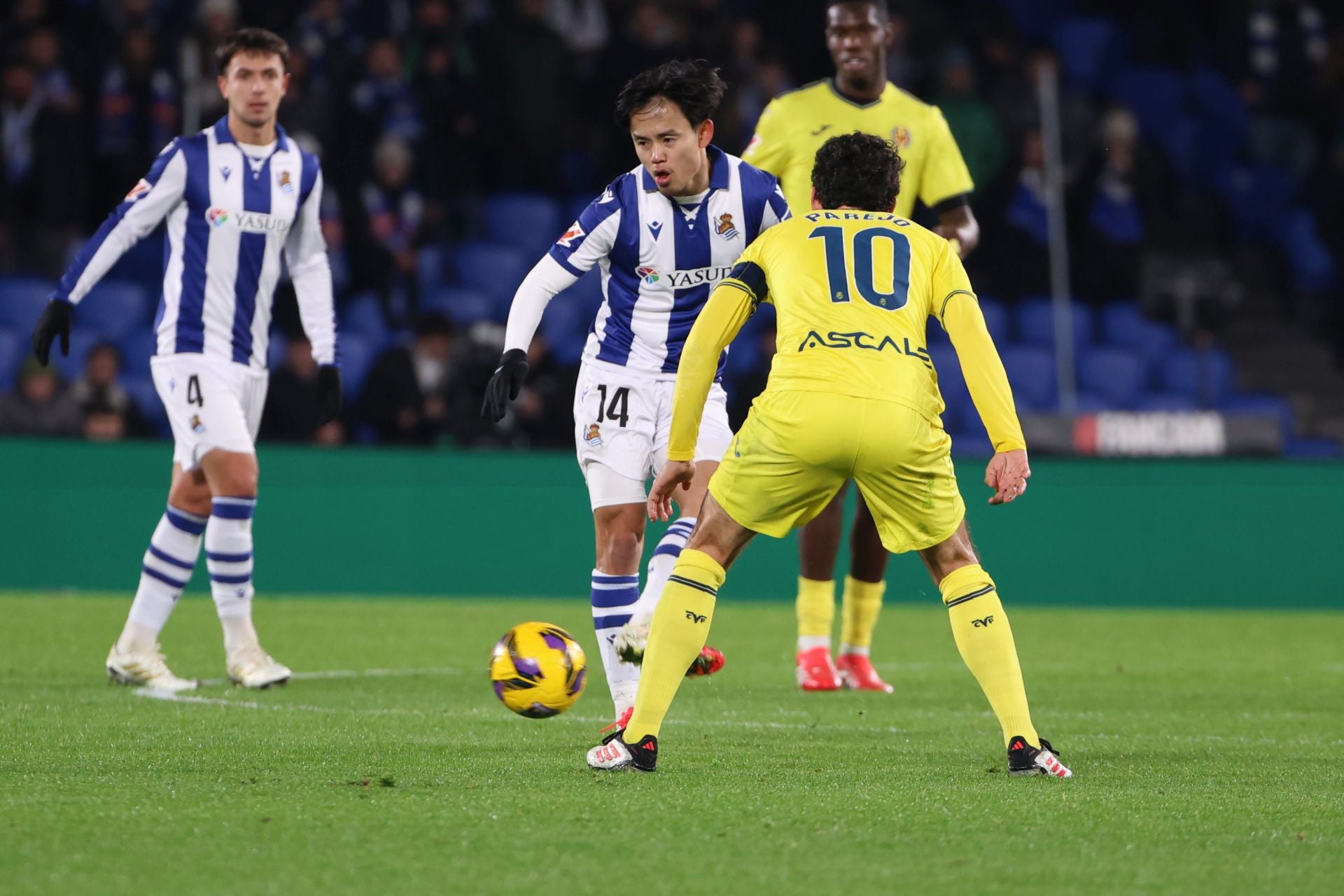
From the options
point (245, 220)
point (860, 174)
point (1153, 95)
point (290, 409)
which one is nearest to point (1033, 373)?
point (1153, 95)

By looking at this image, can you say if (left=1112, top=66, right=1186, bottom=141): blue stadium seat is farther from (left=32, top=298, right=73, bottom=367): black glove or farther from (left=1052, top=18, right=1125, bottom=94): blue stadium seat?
(left=32, top=298, right=73, bottom=367): black glove

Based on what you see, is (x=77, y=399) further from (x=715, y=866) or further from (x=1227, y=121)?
(x=1227, y=121)

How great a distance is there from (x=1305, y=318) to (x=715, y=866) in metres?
14.8

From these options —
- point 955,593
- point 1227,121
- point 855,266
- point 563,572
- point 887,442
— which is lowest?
point 563,572

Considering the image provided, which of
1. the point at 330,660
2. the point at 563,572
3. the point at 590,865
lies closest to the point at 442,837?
the point at 590,865

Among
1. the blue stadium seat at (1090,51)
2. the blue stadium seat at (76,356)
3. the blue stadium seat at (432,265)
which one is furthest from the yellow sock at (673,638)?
the blue stadium seat at (1090,51)

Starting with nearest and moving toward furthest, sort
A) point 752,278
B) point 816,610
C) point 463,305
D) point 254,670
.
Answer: point 752,278
point 254,670
point 816,610
point 463,305

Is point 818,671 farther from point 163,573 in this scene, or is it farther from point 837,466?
point 837,466

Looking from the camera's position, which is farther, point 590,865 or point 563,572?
point 563,572

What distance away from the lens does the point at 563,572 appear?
1212 cm

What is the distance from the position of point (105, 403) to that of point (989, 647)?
8373mm

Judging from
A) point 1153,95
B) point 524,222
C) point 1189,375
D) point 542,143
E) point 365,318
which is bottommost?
point 1189,375

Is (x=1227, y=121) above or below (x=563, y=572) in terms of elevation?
above

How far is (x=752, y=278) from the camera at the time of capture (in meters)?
4.93
